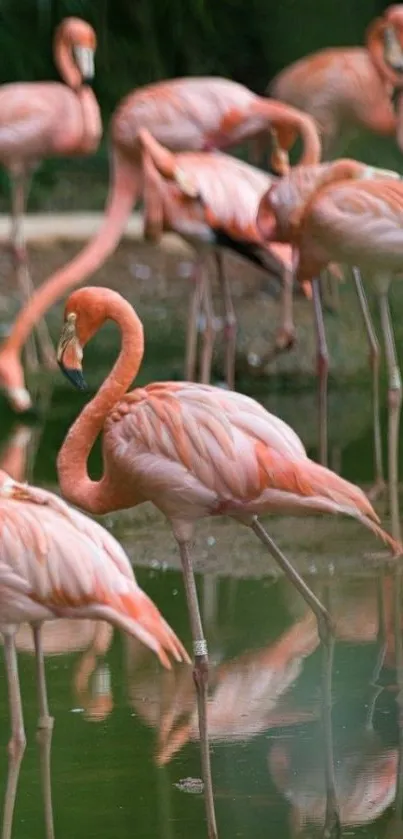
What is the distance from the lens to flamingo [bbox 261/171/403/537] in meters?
5.41

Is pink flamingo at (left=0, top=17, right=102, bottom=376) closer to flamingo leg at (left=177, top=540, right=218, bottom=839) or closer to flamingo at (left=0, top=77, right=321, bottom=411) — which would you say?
flamingo at (left=0, top=77, right=321, bottom=411)

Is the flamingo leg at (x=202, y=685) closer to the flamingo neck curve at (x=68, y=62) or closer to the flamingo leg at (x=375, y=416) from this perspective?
the flamingo leg at (x=375, y=416)

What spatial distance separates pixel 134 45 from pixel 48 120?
413 centimetres

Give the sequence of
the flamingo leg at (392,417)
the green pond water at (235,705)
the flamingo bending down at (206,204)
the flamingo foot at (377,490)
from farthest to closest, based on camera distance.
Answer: the flamingo bending down at (206,204), the flamingo foot at (377,490), the flamingo leg at (392,417), the green pond water at (235,705)

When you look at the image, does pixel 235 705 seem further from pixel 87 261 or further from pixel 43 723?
pixel 87 261

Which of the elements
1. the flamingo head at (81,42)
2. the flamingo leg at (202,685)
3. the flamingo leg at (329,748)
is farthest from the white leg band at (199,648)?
the flamingo head at (81,42)

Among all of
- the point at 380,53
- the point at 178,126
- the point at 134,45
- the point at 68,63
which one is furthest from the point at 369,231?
the point at 134,45

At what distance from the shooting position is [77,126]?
886cm

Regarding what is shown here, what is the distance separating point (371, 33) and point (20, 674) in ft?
14.7

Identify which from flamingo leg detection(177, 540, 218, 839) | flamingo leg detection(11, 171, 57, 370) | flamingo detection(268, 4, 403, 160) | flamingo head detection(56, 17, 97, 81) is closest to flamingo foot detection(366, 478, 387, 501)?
flamingo leg detection(177, 540, 218, 839)

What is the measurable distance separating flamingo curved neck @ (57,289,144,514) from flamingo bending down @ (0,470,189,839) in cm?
48

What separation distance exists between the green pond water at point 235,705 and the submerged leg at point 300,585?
0.21ft

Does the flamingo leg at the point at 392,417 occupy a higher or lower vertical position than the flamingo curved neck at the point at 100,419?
lower

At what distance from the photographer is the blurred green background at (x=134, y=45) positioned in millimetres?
12328
